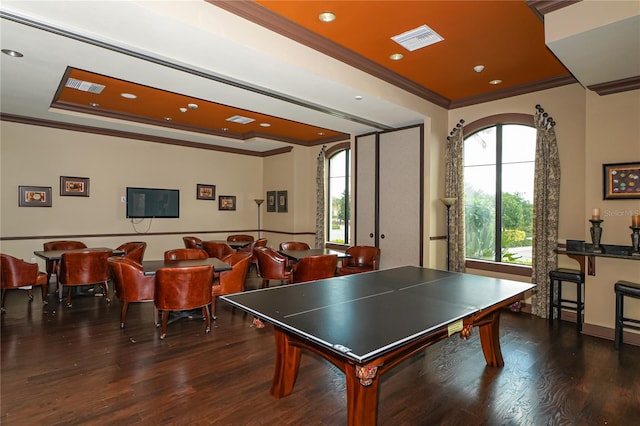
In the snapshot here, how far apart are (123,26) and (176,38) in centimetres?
42

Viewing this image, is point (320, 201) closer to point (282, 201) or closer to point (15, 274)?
point (282, 201)

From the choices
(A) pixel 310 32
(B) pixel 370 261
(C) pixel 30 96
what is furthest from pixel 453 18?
(C) pixel 30 96

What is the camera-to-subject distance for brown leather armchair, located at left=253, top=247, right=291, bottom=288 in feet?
17.6

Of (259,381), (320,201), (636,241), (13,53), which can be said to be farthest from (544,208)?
(13,53)

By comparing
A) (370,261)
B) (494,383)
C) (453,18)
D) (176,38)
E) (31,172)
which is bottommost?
(494,383)

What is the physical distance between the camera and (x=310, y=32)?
12.3ft

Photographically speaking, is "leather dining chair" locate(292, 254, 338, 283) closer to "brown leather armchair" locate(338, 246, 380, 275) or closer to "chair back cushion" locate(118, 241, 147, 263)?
"brown leather armchair" locate(338, 246, 380, 275)

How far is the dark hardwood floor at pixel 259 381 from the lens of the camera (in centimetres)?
259

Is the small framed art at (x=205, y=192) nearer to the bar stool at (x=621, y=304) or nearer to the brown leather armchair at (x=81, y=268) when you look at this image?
the brown leather armchair at (x=81, y=268)

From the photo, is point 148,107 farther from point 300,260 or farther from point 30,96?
point 300,260

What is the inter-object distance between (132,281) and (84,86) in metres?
3.11

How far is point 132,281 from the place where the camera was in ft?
14.3

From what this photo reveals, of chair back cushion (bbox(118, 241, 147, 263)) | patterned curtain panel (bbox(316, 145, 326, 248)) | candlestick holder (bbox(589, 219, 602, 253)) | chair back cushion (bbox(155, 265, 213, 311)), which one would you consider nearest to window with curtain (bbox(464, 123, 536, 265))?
candlestick holder (bbox(589, 219, 602, 253))

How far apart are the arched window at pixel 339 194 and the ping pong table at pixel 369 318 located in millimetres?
4703
